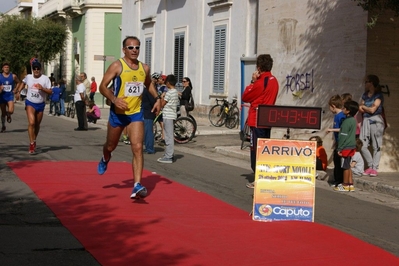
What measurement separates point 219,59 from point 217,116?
217cm

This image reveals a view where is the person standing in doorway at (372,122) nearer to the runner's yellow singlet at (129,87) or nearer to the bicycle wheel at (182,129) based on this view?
the runner's yellow singlet at (129,87)

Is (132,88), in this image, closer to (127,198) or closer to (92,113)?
(127,198)

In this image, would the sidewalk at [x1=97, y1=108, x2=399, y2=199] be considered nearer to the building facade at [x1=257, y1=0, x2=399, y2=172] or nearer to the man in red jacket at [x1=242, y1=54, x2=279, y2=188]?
the building facade at [x1=257, y1=0, x2=399, y2=172]

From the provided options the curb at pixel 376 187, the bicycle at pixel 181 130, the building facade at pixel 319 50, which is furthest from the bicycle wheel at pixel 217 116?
the curb at pixel 376 187

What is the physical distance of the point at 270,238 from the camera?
7.85m

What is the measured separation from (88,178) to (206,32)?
17201mm

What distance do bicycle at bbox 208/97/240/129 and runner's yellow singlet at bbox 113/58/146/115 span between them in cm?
1539

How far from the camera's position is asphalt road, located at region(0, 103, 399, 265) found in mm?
7016

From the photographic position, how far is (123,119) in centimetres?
1000

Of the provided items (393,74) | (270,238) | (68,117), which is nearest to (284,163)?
(270,238)

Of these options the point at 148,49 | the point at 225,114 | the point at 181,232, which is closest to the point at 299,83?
the point at 181,232

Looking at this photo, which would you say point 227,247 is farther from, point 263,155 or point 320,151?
point 320,151

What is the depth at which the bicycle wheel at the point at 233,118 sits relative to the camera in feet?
83.0

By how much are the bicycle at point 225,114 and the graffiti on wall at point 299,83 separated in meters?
8.23
